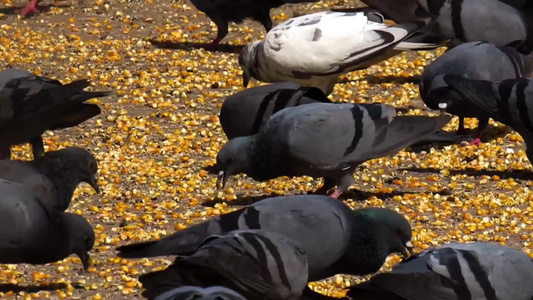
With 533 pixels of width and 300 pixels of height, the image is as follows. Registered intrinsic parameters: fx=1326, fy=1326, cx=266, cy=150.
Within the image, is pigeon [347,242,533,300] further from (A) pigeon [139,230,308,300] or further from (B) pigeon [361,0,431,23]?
(B) pigeon [361,0,431,23]

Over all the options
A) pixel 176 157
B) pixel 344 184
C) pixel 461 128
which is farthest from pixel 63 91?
pixel 461 128

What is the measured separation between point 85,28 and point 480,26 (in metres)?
4.51

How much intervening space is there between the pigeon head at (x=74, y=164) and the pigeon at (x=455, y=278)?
2350mm

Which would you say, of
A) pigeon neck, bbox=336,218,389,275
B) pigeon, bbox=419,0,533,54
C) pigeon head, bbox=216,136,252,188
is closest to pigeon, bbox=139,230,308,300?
pigeon neck, bbox=336,218,389,275

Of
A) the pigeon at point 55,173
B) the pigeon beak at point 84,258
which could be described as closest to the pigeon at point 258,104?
the pigeon at point 55,173

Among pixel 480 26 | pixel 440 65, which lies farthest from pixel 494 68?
pixel 480 26

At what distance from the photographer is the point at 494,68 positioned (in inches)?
365

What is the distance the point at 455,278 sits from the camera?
5242 millimetres

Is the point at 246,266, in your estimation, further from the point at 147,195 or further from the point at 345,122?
the point at 147,195

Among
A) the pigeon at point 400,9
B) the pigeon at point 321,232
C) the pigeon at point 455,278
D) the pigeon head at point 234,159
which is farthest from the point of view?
the pigeon at point 400,9

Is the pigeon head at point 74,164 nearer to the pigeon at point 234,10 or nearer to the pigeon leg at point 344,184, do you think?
the pigeon leg at point 344,184

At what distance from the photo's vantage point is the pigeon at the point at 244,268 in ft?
17.0

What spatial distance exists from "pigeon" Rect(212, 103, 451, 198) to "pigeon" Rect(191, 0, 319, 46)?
15.3 feet

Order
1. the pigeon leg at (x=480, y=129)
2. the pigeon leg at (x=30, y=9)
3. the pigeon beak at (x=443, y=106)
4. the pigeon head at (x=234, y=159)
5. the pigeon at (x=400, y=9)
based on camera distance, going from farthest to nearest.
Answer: the pigeon leg at (x=30, y=9)
the pigeon at (x=400, y=9)
the pigeon leg at (x=480, y=129)
the pigeon beak at (x=443, y=106)
the pigeon head at (x=234, y=159)
